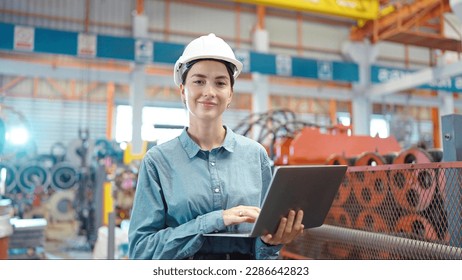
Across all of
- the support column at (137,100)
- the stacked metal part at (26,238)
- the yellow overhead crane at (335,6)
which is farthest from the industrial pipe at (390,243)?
the support column at (137,100)

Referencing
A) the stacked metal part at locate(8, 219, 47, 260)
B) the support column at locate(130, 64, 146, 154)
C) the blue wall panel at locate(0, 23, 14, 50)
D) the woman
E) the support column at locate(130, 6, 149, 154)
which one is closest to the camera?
the woman

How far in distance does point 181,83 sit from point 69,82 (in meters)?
9.89

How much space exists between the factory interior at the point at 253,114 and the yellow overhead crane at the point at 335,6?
0.02 m

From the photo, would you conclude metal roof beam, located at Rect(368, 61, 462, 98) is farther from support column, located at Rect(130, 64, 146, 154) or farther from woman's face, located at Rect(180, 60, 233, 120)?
woman's face, located at Rect(180, 60, 233, 120)

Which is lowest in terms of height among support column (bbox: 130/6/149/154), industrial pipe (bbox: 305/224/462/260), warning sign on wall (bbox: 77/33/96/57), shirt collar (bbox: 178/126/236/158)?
industrial pipe (bbox: 305/224/462/260)

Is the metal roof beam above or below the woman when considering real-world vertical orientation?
above

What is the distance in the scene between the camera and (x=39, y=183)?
14.5 feet

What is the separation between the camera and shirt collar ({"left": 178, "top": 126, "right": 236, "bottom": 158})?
3.27 feet

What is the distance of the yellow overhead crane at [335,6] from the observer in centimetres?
525

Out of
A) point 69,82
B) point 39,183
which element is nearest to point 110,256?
point 39,183

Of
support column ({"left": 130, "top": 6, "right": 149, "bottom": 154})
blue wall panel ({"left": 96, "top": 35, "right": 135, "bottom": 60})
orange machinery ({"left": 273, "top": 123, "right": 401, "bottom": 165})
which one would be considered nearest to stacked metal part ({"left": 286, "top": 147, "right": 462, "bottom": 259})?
orange machinery ({"left": 273, "top": 123, "right": 401, "bottom": 165})

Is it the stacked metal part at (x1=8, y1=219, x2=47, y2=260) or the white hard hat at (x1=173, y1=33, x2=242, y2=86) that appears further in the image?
the stacked metal part at (x1=8, y1=219, x2=47, y2=260)

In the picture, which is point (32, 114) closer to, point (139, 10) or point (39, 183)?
point (139, 10)

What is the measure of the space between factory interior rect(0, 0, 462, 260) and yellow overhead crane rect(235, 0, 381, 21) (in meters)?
0.02
